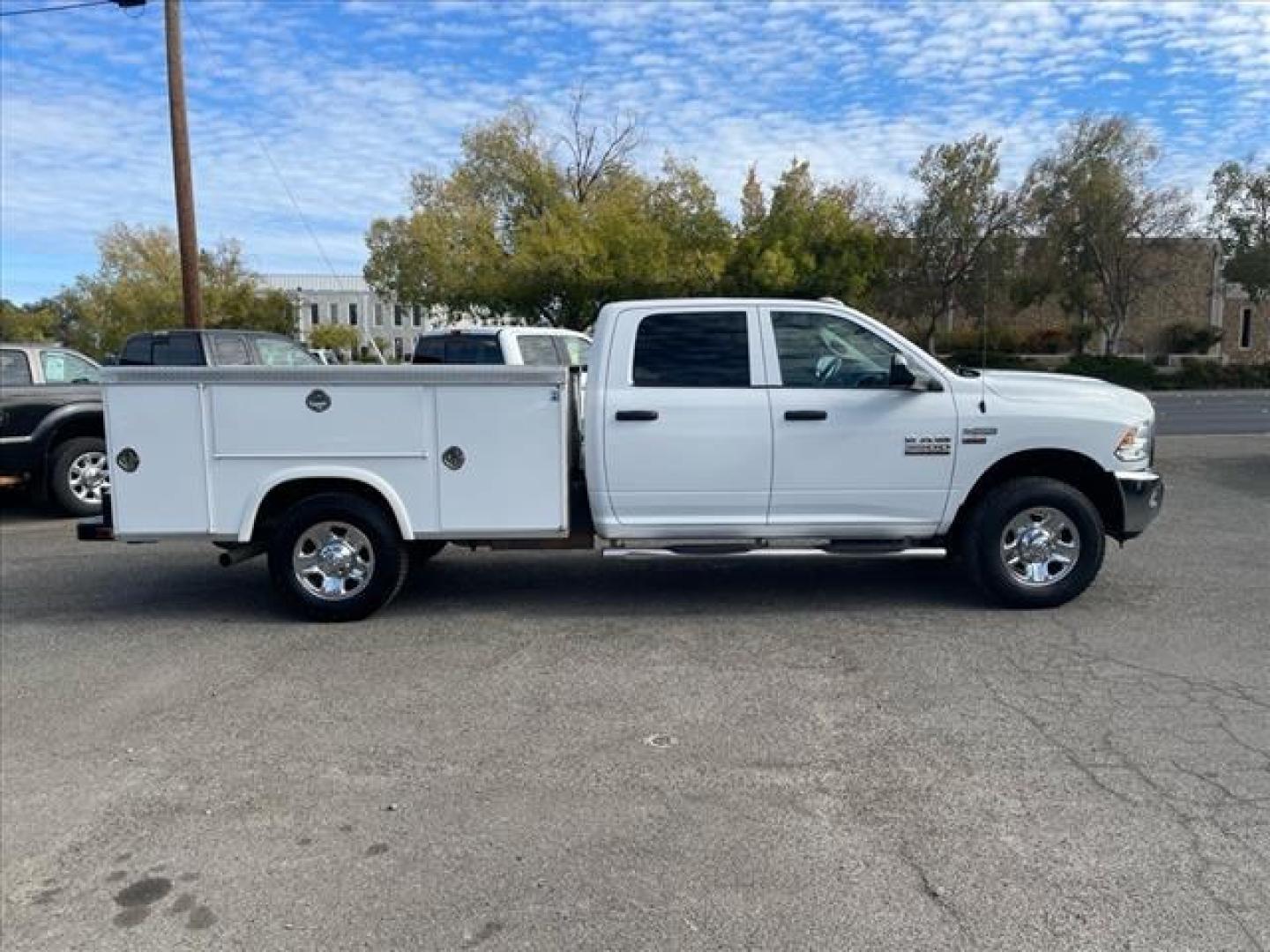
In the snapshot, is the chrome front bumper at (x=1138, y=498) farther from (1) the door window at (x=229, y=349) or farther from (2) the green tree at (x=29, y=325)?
(2) the green tree at (x=29, y=325)

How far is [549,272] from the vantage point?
1180 inches

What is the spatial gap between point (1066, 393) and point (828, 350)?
1.62 metres

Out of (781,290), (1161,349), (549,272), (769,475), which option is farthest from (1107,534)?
(1161,349)

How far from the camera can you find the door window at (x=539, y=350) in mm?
12391

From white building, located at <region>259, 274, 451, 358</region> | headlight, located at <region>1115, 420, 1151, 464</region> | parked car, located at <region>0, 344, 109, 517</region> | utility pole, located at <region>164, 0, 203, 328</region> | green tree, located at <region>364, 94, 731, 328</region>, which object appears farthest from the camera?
white building, located at <region>259, 274, 451, 358</region>

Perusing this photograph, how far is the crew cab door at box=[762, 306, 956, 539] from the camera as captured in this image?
235 inches

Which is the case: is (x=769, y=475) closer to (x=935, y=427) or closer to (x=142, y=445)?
(x=935, y=427)

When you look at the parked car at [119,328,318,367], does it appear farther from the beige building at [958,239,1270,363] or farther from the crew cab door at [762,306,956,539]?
the beige building at [958,239,1270,363]

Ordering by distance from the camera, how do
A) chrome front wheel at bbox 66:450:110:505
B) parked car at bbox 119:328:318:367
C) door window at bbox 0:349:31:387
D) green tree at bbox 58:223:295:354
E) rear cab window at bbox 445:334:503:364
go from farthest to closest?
green tree at bbox 58:223:295:354 → rear cab window at bbox 445:334:503:364 → parked car at bbox 119:328:318:367 → chrome front wheel at bbox 66:450:110:505 → door window at bbox 0:349:31:387

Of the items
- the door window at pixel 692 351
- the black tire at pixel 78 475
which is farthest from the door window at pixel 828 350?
the black tire at pixel 78 475

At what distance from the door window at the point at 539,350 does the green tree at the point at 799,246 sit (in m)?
22.3

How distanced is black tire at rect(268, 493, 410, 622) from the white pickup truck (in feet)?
0.05

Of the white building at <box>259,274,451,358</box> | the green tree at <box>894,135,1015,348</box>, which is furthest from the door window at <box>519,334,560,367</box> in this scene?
the white building at <box>259,274,451,358</box>

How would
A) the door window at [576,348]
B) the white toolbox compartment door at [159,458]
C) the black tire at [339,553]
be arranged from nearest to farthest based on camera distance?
Result: the white toolbox compartment door at [159,458]
the black tire at [339,553]
the door window at [576,348]
